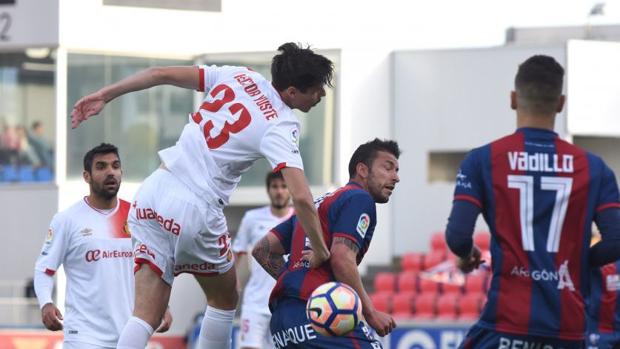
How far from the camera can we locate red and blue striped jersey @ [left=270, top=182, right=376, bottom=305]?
7.42m

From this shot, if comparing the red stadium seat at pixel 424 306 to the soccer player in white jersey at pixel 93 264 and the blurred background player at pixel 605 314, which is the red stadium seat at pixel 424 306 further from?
the soccer player in white jersey at pixel 93 264

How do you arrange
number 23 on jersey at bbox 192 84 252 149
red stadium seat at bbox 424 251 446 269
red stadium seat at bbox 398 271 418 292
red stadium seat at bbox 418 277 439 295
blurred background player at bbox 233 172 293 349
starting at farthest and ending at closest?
red stadium seat at bbox 424 251 446 269
red stadium seat at bbox 398 271 418 292
red stadium seat at bbox 418 277 439 295
blurred background player at bbox 233 172 293 349
number 23 on jersey at bbox 192 84 252 149

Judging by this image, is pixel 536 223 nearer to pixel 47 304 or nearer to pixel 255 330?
pixel 47 304

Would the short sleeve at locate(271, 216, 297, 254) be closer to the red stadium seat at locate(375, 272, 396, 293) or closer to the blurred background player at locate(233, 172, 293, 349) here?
the blurred background player at locate(233, 172, 293, 349)

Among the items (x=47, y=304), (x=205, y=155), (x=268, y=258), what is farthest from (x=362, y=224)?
(x=47, y=304)

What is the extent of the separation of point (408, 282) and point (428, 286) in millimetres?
404

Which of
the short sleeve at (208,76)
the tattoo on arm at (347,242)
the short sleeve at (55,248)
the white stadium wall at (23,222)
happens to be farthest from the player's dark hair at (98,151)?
the white stadium wall at (23,222)

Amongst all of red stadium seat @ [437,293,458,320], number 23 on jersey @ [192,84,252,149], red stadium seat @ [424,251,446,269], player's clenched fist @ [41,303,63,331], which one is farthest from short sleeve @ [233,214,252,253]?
red stadium seat @ [424,251,446,269]

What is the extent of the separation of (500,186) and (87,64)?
2158cm

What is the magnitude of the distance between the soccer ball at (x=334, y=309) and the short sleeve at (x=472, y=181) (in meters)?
1.18

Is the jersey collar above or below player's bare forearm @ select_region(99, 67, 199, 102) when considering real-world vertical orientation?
below

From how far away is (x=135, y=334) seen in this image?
316 inches

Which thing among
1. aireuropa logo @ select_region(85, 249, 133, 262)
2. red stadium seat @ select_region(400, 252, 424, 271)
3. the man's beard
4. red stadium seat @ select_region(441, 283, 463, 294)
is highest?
the man's beard

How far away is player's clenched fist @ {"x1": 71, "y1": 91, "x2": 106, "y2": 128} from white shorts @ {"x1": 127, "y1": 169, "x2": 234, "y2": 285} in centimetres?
56
